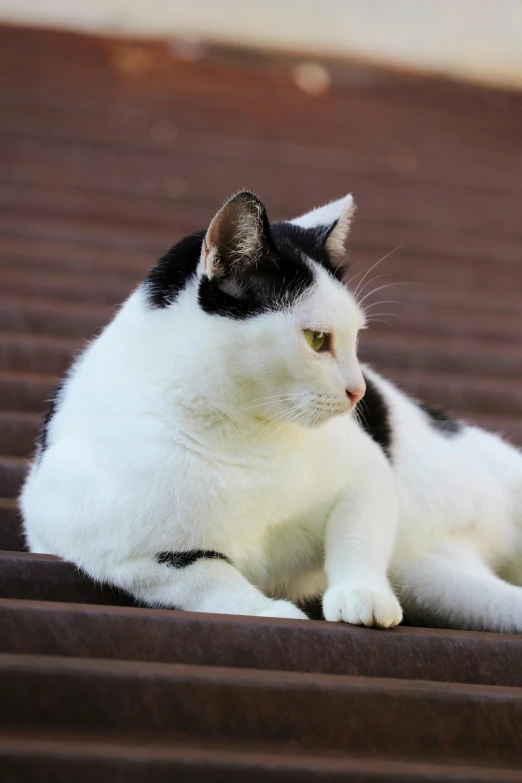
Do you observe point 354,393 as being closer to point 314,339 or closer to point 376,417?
point 314,339

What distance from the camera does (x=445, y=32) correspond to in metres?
4.04

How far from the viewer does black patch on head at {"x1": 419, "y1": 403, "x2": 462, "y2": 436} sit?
170cm

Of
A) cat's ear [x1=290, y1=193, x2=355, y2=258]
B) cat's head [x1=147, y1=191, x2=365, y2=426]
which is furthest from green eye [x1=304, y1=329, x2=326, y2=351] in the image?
cat's ear [x1=290, y1=193, x2=355, y2=258]

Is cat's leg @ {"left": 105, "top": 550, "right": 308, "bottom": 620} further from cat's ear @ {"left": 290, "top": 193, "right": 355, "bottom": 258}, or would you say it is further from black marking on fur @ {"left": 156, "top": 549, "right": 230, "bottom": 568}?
cat's ear @ {"left": 290, "top": 193, "right": 355, "bottom": 258}

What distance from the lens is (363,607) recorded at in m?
1.14

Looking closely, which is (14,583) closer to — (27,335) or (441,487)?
(441,487)

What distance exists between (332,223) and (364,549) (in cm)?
60

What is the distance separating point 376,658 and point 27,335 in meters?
1.35

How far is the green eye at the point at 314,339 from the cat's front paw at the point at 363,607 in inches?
14.5

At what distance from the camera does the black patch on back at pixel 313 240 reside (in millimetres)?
1431

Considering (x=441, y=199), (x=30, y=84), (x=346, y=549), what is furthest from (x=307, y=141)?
(x=346, y=549)

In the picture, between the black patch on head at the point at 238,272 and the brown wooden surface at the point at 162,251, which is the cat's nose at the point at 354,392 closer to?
the black patch on head at the point at 238,272

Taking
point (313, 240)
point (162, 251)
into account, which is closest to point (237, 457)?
point (313, 240)

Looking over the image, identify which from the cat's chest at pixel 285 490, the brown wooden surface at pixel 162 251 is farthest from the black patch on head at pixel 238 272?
the brown wooden surface at pixel 162 251
